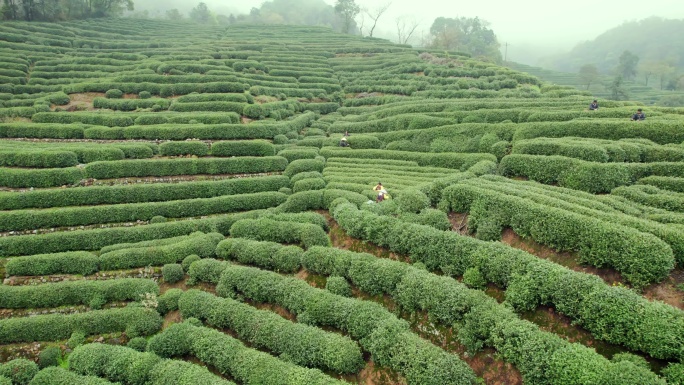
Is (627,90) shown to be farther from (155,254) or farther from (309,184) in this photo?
(155,254)

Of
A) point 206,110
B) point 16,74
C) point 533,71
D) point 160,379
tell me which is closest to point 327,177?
point 160,379

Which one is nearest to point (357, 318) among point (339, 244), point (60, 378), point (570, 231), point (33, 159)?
point (339, 244)

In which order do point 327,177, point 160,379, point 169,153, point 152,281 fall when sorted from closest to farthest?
1. point 160,379
2. point 152,281
3. point 327,177
4. point 169,153

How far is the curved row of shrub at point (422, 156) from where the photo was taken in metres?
31.9

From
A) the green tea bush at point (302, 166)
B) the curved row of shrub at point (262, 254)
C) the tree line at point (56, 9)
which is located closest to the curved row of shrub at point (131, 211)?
the green tea bush at point (302, 166)

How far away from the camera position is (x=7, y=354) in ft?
65.7

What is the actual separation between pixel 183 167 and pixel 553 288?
3083 cm

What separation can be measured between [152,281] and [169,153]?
17142 mm

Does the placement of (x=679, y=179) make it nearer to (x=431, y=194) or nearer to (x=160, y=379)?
(x=431, y=194)

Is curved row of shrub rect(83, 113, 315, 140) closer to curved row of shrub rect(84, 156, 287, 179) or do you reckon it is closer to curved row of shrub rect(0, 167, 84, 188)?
curved row of shrub rect(84, 156, 287, 179)

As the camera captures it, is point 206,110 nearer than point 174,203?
No

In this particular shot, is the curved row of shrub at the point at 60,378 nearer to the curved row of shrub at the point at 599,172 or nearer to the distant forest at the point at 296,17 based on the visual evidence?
the curved row of shrub at the point at 599,172

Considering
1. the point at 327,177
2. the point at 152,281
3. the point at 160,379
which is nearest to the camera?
the point at 160,379

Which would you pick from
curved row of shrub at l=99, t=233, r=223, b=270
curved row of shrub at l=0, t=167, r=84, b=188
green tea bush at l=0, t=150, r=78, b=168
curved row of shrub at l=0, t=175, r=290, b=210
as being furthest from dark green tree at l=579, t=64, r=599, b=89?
green tea bush at l=0, t=150, r=78, b=168
